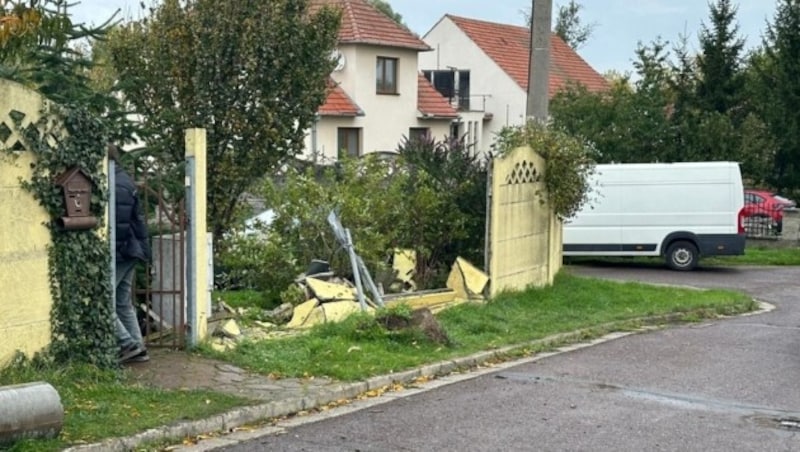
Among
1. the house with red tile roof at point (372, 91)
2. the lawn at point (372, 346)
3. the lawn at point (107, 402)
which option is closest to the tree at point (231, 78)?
the lawn at point (372, 346)

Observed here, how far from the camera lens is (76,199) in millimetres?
8320

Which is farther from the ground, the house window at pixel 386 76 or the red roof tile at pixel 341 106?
the house window at pixel 386 76

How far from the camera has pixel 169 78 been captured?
46.9 feet

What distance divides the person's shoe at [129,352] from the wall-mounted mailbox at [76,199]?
1205mm

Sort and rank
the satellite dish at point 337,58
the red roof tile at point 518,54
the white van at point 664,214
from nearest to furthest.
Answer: the satellite dish at point 337,58, the white van at point 664,214, the red roof tile at point 518,54

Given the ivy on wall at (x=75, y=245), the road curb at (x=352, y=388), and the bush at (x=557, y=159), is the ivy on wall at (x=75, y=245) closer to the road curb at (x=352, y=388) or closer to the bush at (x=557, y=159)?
the road curb at (x=352, y=388)

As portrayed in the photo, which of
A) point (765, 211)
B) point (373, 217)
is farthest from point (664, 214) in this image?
point (373, 217)

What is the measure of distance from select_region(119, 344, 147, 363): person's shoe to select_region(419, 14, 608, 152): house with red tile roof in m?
34.6

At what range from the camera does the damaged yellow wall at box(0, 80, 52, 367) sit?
791 centimetres

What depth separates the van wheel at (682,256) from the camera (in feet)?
77.1

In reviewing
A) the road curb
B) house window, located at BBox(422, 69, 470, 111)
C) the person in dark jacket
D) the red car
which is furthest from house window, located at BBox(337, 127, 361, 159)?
the person in dark jacket

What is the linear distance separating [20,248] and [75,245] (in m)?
0.47

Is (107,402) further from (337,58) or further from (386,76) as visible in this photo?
(386,76)

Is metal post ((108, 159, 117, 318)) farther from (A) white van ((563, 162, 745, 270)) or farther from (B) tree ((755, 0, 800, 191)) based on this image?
(B) tree ((755, 0, 800, 191))
